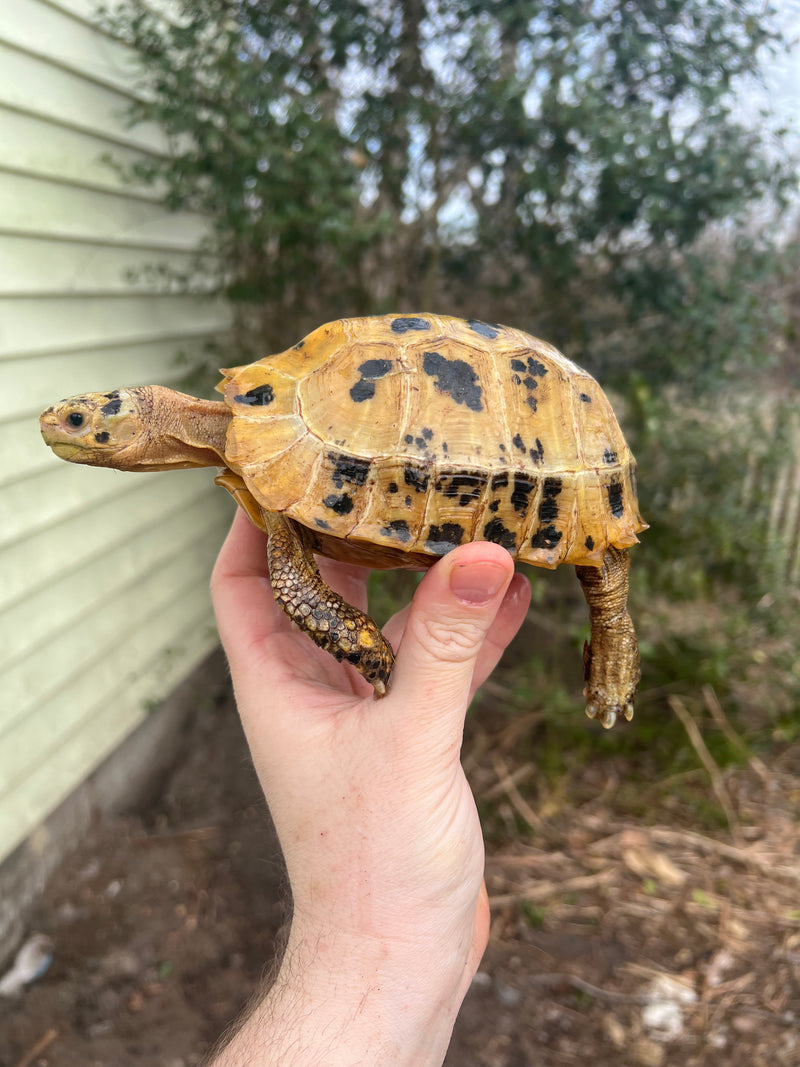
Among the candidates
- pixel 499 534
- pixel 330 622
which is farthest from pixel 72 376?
pixel 499 534

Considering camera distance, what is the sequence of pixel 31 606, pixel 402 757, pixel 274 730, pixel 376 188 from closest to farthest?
pixel 402 757, pixel 274 730, pixel 31 606, pixel 376 188

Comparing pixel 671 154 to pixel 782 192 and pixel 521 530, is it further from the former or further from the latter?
pixel 521 530

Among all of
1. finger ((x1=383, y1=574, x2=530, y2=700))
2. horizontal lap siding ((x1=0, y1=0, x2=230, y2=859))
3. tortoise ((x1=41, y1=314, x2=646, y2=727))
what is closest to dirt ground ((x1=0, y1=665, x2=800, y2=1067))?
horizontal lap siding ((x1=0, y1=0, x2=230, y2=859))

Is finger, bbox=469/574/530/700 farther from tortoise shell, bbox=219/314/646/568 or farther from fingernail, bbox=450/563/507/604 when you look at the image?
fingernail, bbox=450/563/507/604

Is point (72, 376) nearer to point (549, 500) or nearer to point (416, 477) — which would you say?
point (416, 477)

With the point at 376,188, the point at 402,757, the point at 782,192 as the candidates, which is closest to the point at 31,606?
the point at 402,757
